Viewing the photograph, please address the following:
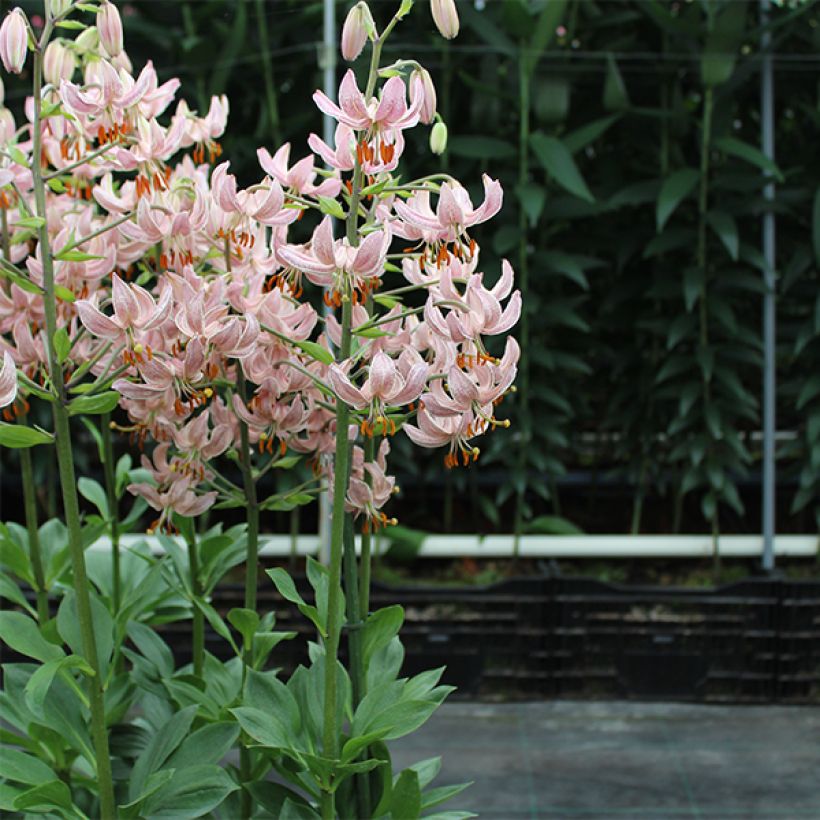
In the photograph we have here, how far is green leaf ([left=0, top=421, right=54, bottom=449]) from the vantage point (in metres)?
0.90

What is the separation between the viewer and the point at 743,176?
2291 mm

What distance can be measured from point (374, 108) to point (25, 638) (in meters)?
0.53

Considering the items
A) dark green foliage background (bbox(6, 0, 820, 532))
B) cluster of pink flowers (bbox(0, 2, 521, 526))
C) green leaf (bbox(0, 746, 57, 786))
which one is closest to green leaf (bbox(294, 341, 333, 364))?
cluster of pink flowers (bbox(0, 2, 521, 526))

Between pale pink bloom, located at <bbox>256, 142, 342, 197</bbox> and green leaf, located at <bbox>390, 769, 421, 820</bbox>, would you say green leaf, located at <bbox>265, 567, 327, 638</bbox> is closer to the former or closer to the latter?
green leaf, located at <bbox>390, 769, 421, 820</bbox>

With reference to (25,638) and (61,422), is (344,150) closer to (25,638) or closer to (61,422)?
(61,422)

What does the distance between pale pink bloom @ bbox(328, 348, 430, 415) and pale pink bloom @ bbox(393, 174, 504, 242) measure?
107 millimetres

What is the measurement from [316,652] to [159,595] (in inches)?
11.0

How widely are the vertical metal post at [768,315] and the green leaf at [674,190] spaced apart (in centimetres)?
16

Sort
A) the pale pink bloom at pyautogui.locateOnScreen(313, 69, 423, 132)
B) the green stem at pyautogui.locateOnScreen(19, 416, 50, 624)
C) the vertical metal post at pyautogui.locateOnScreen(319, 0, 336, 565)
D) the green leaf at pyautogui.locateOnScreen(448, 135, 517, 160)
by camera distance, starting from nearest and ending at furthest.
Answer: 1. the pale pink bloom at pyautogui.locateOnScreen(313, 69, 423, 132)
2. the green stem at pyautogui.locateOnScreen(19, 416, 50, 624)
3. the vertical metal post at pyautogui.locateOnScreen(319, 0, 336, 565)
4. the green leaf at pyautogui.locateOnScreen(448, 135, 517, 160)

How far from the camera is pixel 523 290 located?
2354mm

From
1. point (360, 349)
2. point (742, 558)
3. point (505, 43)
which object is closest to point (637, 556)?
point (742, 558)

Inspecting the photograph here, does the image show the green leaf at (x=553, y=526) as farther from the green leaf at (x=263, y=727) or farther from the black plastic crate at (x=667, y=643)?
the green leaf at (x=263, y=727)

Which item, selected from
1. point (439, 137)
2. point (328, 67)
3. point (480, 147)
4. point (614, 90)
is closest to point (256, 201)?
point (439, 137)

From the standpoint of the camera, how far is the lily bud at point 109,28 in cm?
92
